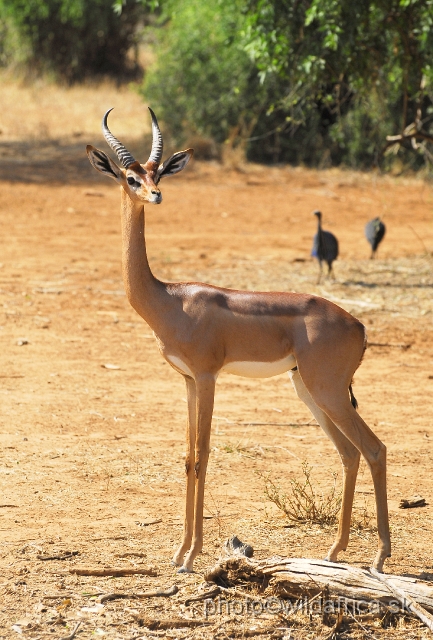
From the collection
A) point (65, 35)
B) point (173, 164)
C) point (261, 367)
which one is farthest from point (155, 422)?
point (65, 35)

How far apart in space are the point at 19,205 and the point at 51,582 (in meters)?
13.8

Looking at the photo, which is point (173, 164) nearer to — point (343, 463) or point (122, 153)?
point (122, 153)

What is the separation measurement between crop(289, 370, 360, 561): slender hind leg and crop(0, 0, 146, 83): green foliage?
25729 millimetres

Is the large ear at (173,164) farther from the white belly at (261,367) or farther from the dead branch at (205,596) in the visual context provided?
the dead branch at (205,596)

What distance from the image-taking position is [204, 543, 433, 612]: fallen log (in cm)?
475

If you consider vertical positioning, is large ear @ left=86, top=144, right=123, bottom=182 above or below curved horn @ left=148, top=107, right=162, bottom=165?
below

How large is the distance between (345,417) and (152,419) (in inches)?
128

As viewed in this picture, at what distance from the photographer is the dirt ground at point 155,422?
5.04 metres

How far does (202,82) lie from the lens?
22.7 m

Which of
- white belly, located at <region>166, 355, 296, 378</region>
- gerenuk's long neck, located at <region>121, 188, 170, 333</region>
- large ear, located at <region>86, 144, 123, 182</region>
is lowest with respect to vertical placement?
white belly, located at <region>166, 355, 296, 378</region>

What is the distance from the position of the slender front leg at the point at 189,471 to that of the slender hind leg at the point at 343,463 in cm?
63

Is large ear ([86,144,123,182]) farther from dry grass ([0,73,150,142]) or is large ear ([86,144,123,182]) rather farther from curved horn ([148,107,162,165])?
dry grass ([0,73,150,142])

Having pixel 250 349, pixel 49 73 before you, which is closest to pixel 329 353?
pixel 250 349

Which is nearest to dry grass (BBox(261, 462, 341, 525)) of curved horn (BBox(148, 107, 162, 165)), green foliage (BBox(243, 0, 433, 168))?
curved horn (BBox(148, 107, 162, 165))
